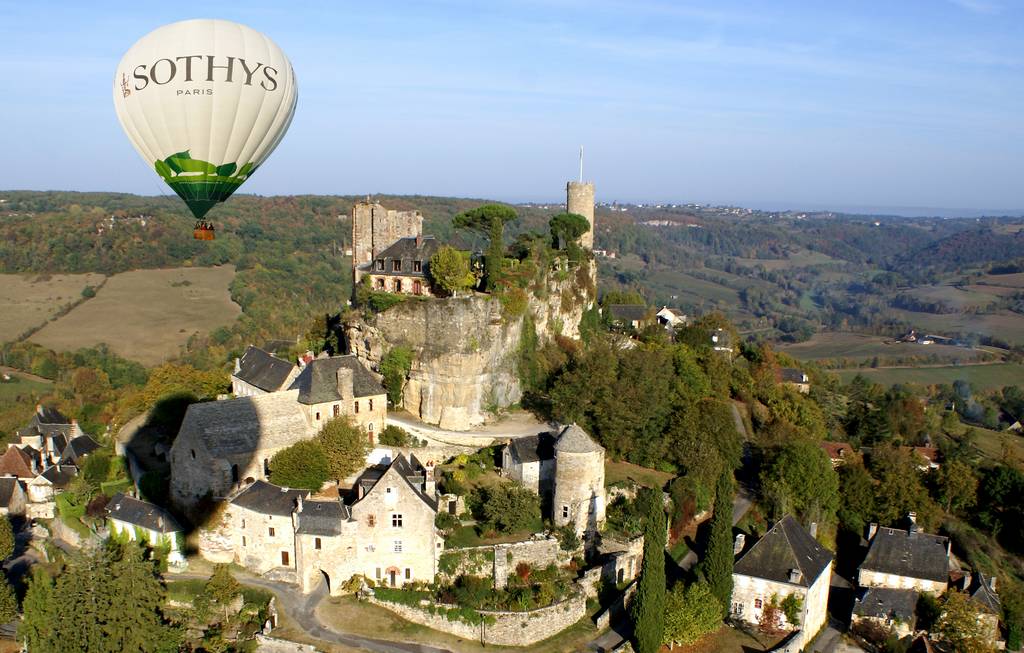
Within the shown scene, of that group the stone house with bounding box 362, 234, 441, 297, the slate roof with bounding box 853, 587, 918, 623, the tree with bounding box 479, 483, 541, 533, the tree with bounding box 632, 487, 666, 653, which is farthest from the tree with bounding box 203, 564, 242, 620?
the slate roof with bounding box 853, 587, 918, 623

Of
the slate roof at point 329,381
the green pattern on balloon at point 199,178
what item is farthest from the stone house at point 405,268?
the green pattern on balloon at point 199,178

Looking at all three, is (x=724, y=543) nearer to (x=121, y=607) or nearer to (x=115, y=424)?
(x=121, y=607)

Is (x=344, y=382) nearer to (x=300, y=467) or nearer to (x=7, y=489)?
(x=300, y=467)

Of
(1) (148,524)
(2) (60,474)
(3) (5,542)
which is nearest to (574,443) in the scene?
(1) (148,524)

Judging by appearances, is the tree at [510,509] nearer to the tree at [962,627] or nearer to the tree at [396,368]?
the tree at [396,368]

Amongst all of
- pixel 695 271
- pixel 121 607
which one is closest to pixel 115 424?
pixel 121 607

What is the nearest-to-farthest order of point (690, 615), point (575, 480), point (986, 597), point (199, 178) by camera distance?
point (199, 178)
point (690, 615)
point (575, 480)
point (986, 597)
